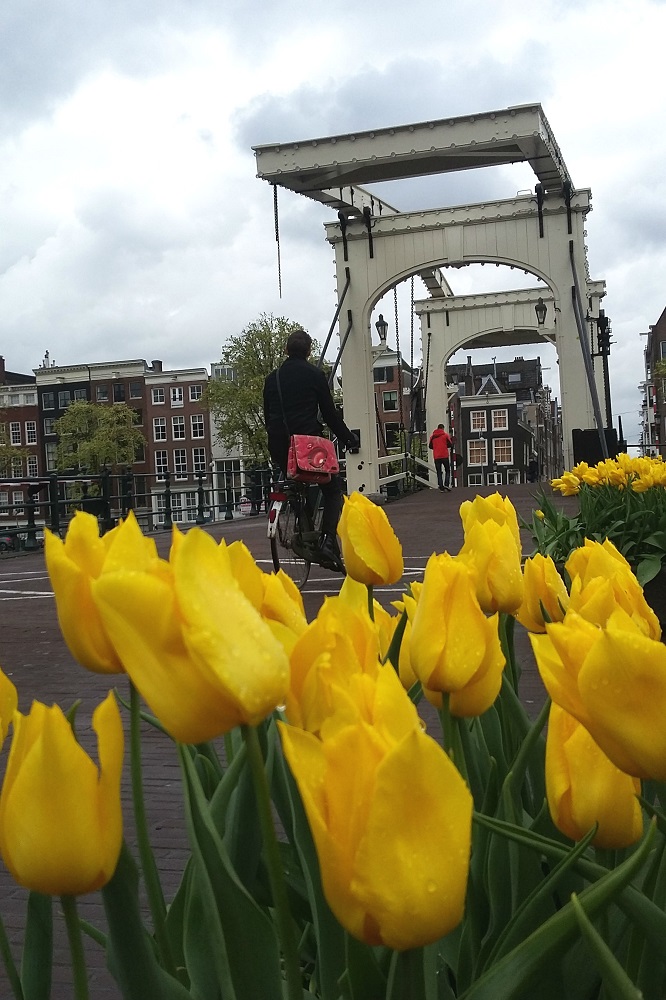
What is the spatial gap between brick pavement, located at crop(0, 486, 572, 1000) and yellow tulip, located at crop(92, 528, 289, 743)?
138cm

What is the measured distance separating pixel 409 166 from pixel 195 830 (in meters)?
15.3

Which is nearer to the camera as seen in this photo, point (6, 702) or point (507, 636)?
point (6, 702)

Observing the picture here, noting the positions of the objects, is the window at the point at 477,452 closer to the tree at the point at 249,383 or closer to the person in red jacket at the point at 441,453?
the tree at the point at 249,383

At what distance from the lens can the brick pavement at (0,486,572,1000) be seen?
2.13m

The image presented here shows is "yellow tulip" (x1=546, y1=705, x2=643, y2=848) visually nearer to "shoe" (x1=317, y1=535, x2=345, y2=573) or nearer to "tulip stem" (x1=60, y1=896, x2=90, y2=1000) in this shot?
"tulip stem" (x1=60, y1=896, x2=90, y2=1000)

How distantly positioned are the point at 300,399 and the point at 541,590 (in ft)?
19.4

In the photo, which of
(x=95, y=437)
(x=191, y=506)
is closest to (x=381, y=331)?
(x=191, y=506)

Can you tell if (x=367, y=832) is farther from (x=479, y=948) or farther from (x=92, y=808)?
(x=479, y=948)

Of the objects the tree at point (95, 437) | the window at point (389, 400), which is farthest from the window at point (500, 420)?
the tree at point (95, 437)

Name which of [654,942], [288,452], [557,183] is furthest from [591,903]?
[557,183]

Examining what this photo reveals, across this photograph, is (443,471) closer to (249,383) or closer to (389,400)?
(249,383)

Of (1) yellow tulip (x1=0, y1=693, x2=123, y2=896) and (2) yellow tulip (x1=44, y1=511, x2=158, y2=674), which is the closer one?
(1) yellow tulip (x1=0, y1=693, x2=123, y2=896)

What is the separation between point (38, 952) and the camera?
0.78m

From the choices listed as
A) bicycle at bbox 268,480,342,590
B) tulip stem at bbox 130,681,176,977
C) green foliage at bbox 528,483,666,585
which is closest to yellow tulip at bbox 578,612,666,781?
tulip stem at bbox 130,681,176,977
